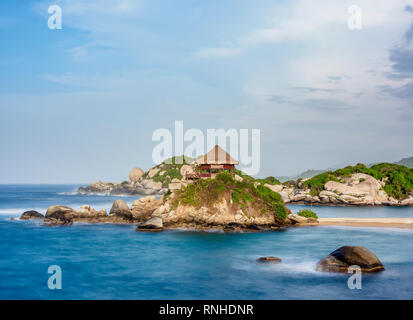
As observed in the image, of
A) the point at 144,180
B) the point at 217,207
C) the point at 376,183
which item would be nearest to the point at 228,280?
the point at 217,207

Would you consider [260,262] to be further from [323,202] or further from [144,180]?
[144,180]

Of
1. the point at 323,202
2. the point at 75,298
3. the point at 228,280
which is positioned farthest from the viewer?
the point at 323,202

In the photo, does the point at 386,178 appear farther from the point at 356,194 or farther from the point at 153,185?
the point at 153,185

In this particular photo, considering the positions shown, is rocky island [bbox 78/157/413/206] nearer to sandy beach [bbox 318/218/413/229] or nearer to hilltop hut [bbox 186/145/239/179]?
hilltop hut [bbox 186/145/239/179]

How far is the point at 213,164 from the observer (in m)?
40.0

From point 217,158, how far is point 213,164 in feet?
2.80

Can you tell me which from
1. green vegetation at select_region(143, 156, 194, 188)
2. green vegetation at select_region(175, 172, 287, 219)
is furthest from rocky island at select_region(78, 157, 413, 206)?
green vegetation at select_region(143, 156, 194, 188)

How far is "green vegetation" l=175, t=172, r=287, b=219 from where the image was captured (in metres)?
35.5

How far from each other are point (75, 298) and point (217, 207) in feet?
61.7

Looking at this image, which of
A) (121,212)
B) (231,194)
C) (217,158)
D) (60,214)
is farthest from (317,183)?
(60,214)

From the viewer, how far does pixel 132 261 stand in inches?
982

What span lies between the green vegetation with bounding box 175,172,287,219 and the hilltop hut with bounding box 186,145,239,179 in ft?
6.67

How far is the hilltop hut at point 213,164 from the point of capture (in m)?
39.6

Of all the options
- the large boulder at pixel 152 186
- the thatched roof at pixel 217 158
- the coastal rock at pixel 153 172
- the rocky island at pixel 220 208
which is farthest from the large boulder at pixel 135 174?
the thatched roof at pixel 217 158
